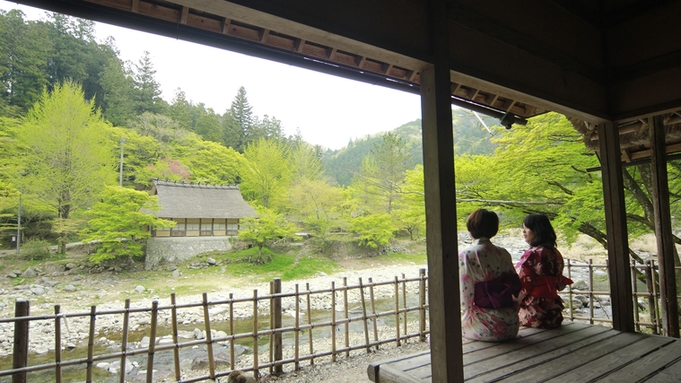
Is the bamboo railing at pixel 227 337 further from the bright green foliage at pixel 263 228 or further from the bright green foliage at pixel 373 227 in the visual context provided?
the bright green foliage at pixel 373 227

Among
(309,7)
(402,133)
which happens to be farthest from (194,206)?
(402,133)

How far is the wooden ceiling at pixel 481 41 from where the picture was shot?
1243 mm

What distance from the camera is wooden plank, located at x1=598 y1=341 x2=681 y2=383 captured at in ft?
5.17

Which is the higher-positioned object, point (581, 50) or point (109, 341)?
point (581, 50)

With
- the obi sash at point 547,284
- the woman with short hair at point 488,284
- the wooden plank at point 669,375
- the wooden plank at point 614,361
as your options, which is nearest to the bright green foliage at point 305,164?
the obi sash at point 547,284

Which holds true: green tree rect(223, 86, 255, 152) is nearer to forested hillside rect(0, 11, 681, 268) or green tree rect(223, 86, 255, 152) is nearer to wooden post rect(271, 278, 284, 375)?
forested hillside rect(0, 11, 681, 268)

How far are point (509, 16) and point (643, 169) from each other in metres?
4.80

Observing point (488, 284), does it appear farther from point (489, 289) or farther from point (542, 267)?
point (542, 267)

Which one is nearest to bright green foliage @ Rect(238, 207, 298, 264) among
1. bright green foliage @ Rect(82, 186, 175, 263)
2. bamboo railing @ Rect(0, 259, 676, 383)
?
bright green foliage @ Rect(82, 186, 175, 263)

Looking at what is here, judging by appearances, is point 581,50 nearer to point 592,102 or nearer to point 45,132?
point 592,102

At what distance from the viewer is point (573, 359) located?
5.89 feet

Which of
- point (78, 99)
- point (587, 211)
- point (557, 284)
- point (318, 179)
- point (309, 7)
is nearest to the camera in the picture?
point (309, 7)

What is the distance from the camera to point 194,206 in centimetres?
1544

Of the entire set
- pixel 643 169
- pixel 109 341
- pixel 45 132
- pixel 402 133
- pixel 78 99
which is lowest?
pixel 109 341
